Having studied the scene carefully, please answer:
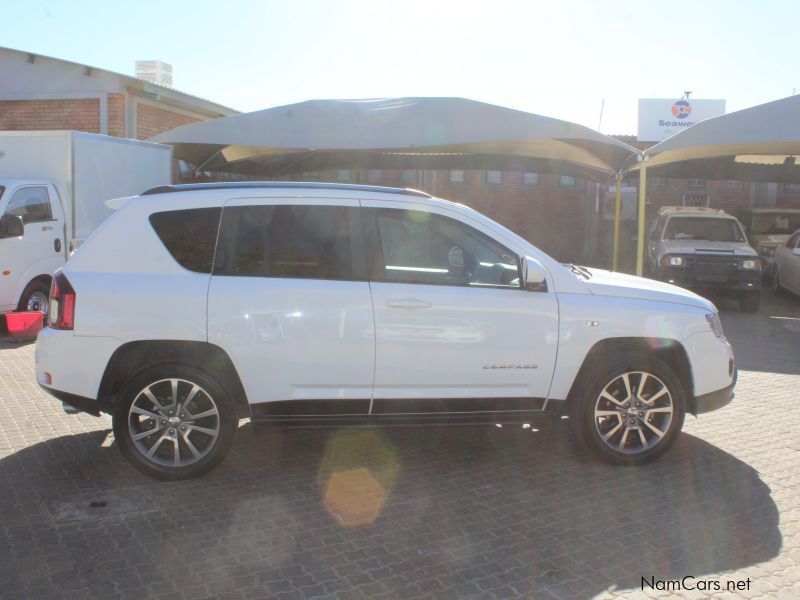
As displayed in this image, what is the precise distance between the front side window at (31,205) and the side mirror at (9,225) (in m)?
0.22

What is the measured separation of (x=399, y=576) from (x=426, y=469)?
5.07 ft

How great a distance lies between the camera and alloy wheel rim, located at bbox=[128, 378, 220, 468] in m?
4.74

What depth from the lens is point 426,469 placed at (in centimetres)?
516

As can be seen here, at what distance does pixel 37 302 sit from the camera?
1020cm

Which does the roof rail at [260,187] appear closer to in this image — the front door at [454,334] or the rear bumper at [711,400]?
the front door at [454,334]

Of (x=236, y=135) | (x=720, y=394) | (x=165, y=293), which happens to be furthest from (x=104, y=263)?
(x=236, y=135)

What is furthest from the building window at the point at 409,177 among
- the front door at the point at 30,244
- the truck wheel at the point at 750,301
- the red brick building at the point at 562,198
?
the front door at the point at 30,244

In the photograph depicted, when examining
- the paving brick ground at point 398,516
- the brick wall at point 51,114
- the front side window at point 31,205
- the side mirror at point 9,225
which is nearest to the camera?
the paving brick ground at point 398,516

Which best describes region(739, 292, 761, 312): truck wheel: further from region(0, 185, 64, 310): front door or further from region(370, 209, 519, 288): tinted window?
region(0, 185, 64, 310): front door

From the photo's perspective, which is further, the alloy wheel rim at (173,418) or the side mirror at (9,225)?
the side mirror at (9,225)

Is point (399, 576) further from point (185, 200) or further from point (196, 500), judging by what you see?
point (185, 200)

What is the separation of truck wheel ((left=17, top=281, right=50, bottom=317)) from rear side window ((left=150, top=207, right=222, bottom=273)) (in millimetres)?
5982

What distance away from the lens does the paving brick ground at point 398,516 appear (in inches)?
142

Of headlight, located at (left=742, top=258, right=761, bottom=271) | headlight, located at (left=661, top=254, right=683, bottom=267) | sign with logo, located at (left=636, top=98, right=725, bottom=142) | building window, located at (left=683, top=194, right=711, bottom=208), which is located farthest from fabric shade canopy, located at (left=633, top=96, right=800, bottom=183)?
sign with logo, located at (left=636, top=98, right=725, bottom=142)
